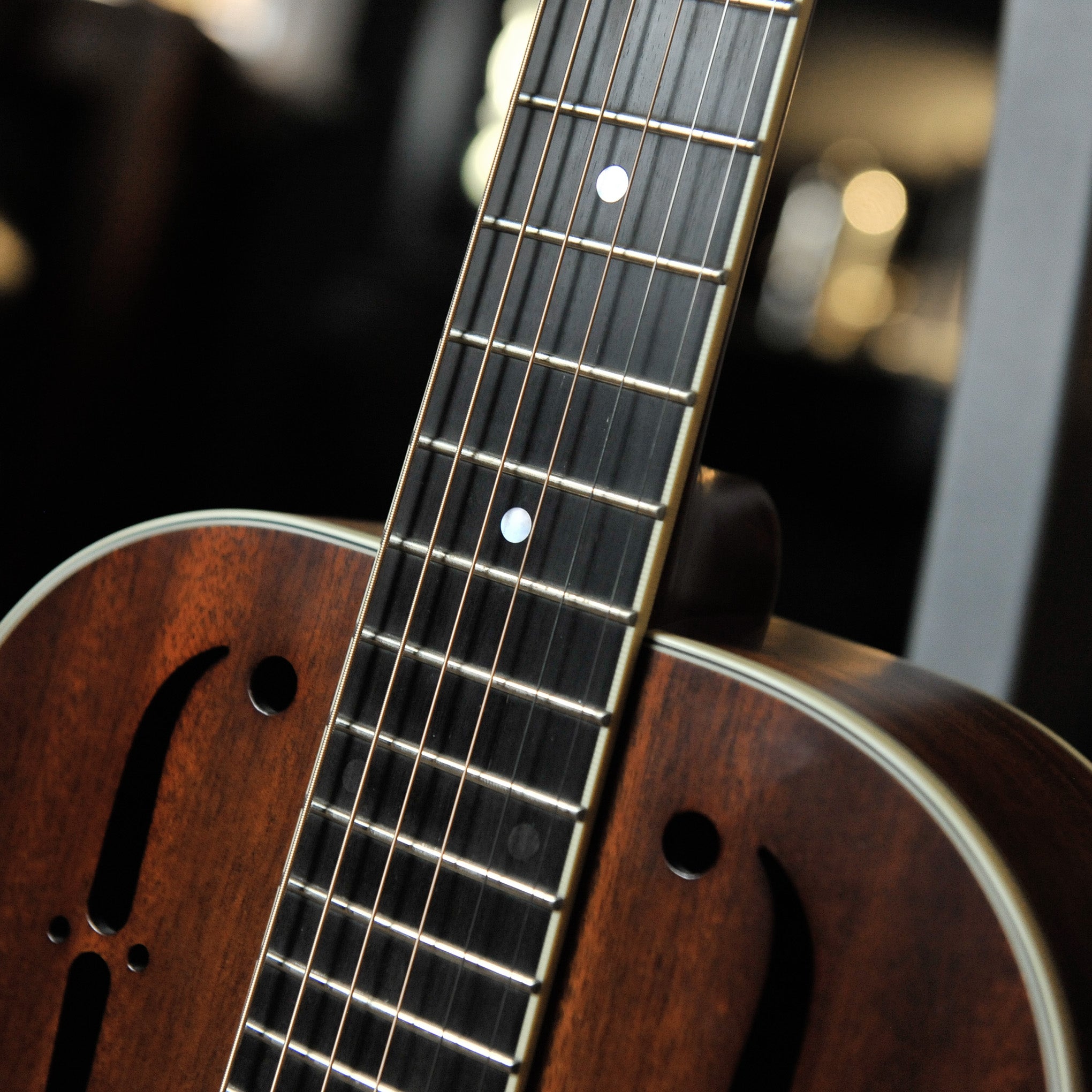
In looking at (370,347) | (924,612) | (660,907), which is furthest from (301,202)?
(660,907)

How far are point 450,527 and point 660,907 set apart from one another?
216 millimetres

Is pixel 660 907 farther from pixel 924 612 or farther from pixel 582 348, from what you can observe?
pixel 924 612

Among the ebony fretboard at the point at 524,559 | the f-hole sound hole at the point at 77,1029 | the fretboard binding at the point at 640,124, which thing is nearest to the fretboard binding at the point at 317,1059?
the ebony fretboard at the point at 524,559

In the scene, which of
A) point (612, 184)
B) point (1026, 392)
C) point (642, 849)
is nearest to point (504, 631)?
point (642, 849)

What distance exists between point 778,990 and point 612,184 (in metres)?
0.40

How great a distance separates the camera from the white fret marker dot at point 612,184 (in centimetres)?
55

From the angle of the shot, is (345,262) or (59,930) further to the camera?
(345,262)

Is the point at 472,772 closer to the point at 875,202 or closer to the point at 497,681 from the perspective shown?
the point at 497,681

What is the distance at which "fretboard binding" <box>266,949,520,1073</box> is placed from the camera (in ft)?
1.70

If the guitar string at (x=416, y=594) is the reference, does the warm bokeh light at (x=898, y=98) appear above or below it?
above

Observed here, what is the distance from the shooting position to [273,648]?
60 centimetres

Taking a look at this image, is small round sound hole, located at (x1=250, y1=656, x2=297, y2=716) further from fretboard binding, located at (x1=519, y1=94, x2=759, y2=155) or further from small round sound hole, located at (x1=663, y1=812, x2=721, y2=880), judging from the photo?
fretboard binding, located at (x1=519, y1=94, x2=759, y2=155)

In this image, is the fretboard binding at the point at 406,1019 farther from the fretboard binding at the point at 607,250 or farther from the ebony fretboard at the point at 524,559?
the fretboard binding at the point at 607,250

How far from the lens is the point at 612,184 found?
1.81ft
